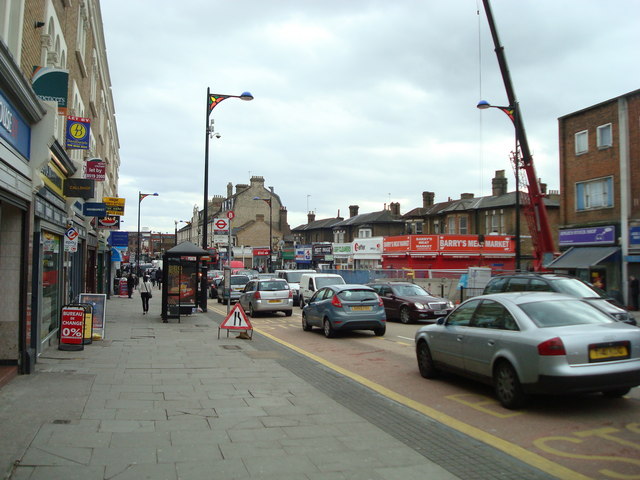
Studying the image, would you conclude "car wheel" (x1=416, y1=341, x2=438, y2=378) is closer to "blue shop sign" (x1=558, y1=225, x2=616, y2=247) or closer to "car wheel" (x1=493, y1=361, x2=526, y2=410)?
"car wheel" (x1=493, y1=361, x2=526, y2=410)

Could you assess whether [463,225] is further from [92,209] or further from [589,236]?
[92,209]

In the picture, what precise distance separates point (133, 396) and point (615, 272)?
82.7 ft

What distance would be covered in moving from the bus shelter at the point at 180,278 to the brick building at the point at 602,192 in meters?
18.3

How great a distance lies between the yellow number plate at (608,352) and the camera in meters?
6.47

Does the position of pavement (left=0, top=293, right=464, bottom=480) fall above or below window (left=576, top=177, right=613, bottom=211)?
below

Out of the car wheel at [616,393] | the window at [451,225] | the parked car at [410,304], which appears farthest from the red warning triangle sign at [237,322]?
the window at [451,225]

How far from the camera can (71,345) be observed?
11680 millimetres

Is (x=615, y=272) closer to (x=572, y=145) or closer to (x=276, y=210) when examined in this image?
(x=572, y=145)

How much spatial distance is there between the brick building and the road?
19490mm

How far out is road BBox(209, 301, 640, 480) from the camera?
5.18m

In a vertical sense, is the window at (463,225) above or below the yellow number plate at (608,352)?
above

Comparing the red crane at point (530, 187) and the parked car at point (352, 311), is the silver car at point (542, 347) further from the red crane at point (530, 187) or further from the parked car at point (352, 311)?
the red crane at point (530, 187)

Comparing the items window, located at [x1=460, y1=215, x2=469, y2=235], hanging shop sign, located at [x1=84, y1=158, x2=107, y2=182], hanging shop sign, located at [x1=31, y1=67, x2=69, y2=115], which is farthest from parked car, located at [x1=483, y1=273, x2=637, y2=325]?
window, located at [x1=460, y1=215, x2=469, y2=235]

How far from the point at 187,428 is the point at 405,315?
13839 mm
